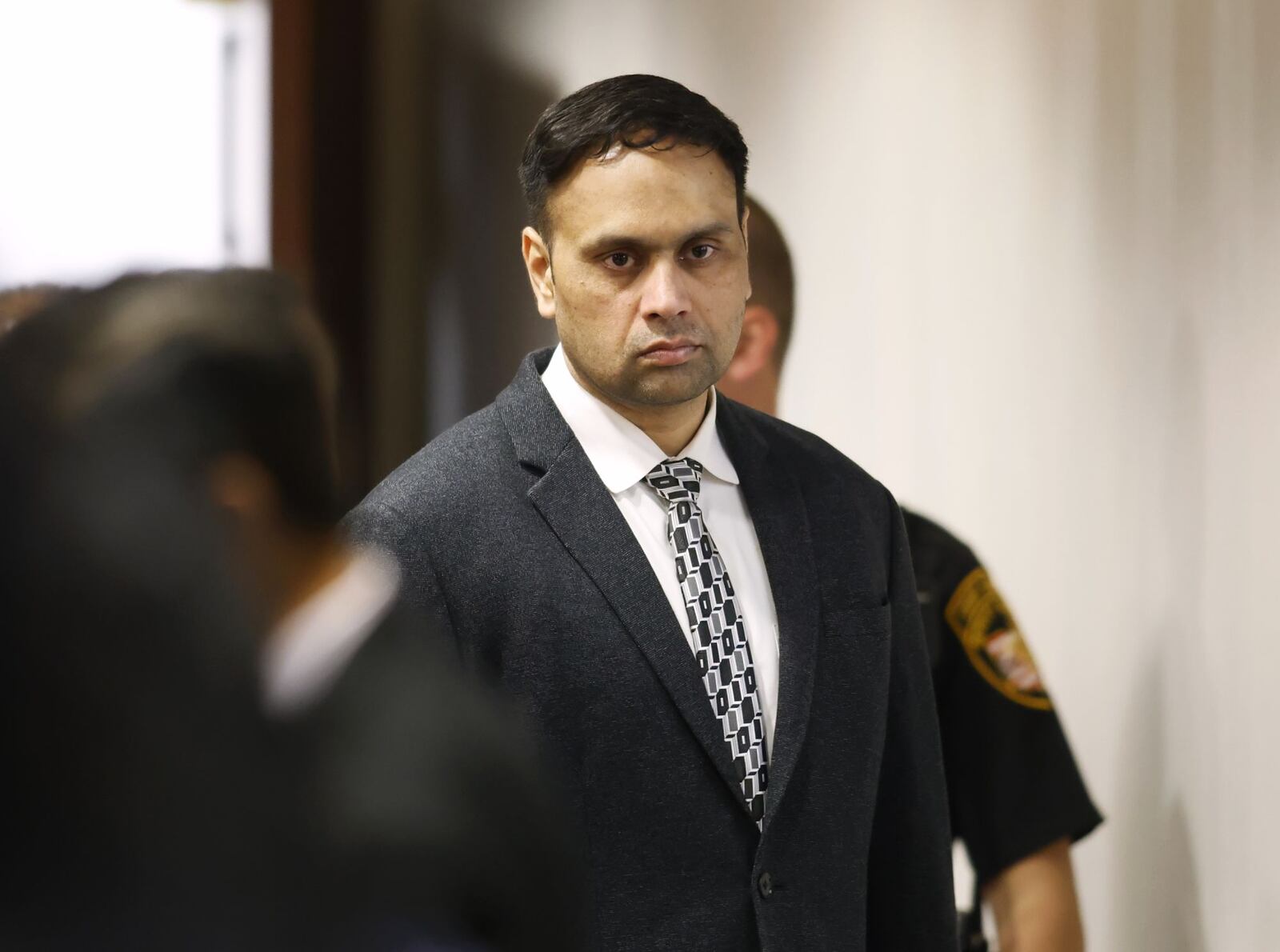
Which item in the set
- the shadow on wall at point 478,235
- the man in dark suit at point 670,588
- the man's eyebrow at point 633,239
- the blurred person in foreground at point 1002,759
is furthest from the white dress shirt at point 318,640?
the shadow on wall at point 478,235

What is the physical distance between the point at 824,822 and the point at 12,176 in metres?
1.52

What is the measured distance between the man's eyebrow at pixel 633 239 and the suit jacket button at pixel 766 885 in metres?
0.53

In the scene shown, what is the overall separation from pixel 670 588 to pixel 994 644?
54cm

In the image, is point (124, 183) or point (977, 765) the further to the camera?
point (124, 183)

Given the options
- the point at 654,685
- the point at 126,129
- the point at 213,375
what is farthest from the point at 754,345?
the point at 213,375

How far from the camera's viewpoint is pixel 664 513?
4.19 feet

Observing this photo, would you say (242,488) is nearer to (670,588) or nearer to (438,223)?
(670,588)

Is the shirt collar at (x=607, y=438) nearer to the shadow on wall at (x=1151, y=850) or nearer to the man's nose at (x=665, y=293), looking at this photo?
the man's nose at (x=665, y=293)

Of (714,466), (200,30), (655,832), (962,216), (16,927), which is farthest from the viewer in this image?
(200,30)

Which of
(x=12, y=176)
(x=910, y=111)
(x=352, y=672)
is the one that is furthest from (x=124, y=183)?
(x=352, y=672)

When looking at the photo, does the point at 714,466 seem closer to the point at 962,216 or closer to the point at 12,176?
the point at 962,216

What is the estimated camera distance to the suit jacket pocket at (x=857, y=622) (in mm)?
1297

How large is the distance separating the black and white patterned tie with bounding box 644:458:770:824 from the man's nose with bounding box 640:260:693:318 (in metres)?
0.14

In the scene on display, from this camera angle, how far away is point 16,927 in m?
0.47
